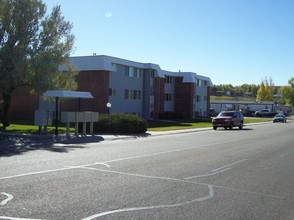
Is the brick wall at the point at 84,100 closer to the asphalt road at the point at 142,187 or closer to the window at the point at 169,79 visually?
the window at the point at 169,79

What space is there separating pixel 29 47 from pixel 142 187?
20669 mm

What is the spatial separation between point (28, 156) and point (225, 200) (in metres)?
7.97

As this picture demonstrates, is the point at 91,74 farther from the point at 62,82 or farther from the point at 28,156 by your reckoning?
the point at 28,156

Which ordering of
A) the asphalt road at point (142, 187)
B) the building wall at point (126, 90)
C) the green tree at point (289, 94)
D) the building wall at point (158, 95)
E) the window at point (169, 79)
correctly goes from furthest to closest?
the green tree at point (289, 94) → the window at point (169, 79) → the building wall at point (158, 95) → the building wall at point (126, 90) → the asphalt road at point (142, 187)

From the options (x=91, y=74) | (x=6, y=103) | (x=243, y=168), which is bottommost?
(x=243, y=168)

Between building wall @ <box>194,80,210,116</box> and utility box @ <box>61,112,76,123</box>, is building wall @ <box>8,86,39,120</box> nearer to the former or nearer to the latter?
utility box @ <box>61,112,76,123</box>

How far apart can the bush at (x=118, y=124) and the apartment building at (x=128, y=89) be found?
21.5ft

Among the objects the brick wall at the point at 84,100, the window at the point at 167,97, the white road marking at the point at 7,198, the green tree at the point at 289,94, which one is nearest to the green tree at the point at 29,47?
the brick wall at the point at 84,100

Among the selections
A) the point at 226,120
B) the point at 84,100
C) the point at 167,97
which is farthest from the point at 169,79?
the point at 226,120

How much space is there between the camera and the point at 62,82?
29844 millimetres

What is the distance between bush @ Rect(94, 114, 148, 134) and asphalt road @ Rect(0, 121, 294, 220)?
41.9 ft

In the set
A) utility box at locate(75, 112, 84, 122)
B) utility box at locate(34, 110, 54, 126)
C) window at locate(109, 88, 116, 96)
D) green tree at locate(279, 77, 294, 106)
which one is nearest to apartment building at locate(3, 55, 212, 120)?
window at locate(109, 88, 116, 96)

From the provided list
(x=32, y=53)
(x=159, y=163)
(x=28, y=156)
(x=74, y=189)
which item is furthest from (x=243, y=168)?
(x=32, y=53)

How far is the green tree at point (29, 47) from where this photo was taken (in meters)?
25.5
